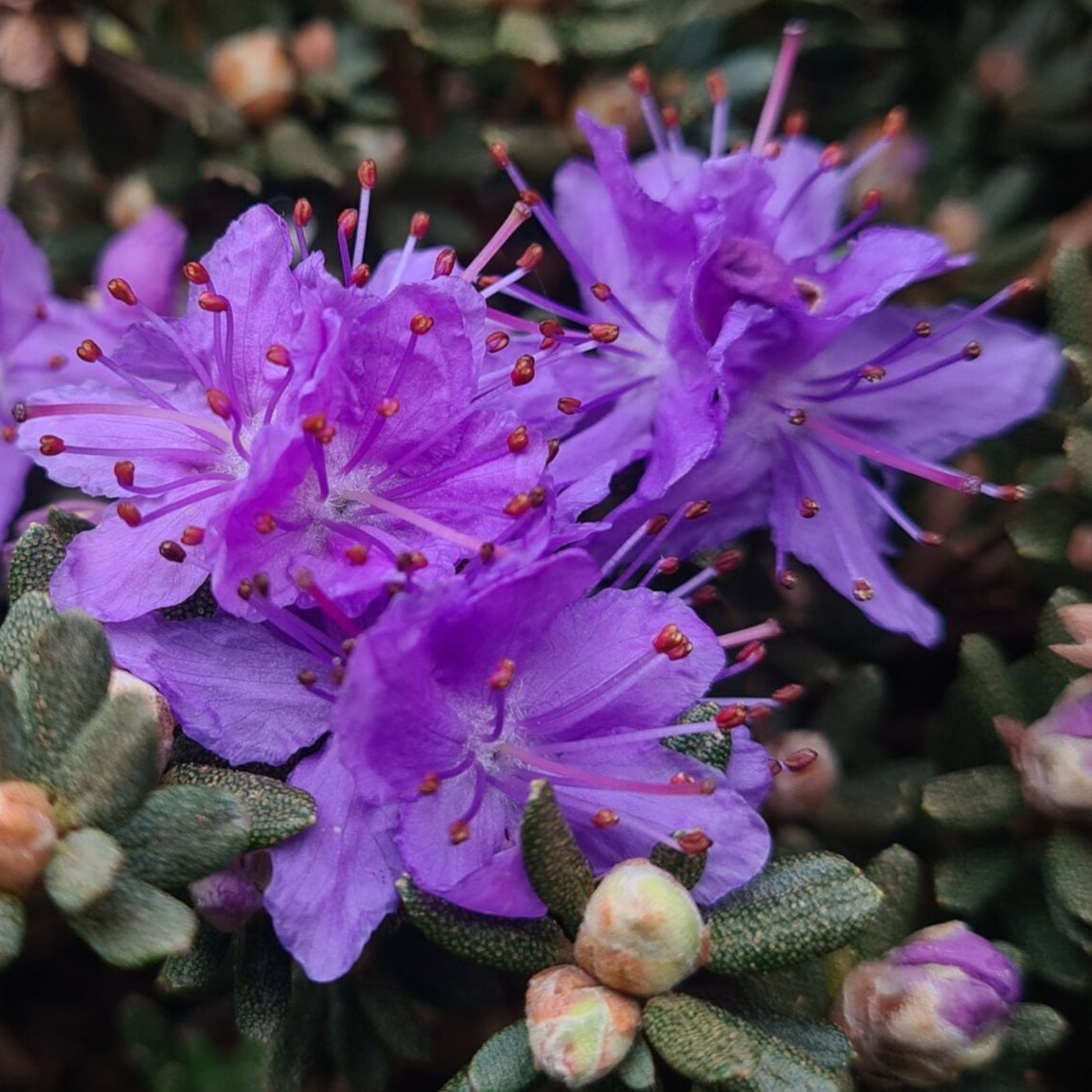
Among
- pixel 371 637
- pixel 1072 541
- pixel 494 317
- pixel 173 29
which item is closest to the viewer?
pixel 371 637

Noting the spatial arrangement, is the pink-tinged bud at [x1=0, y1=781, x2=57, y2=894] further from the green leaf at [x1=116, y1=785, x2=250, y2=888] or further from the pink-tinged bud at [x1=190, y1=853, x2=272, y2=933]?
the pink-tinged bud at [x1=190, y1=853, x2=272, y2=933]

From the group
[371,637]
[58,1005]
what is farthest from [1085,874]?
[58,1005]

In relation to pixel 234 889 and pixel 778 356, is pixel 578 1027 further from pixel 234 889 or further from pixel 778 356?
pixel 778 356

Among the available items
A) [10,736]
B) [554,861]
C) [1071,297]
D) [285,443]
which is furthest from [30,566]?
[1071,297]

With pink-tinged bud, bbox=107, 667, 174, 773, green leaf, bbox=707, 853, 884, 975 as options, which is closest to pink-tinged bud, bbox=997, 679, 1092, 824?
green leaf, bbox=707, 853, 884, 975

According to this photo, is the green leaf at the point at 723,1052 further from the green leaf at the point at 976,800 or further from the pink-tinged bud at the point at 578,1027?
the green leaf at the point at 976,800

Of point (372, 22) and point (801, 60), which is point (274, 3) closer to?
point (372, 22)

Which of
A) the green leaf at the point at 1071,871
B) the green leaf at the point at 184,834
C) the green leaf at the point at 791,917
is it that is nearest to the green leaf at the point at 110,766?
the green leaf at the point at 184,834
